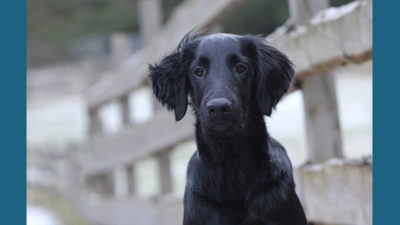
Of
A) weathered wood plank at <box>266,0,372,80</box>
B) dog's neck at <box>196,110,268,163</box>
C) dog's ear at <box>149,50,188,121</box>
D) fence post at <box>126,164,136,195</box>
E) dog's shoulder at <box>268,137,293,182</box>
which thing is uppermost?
weathered wood plank at <box>266,0,372,80</box>

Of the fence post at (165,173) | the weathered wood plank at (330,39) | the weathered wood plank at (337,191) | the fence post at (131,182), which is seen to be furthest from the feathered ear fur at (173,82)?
the fence post at (131,182)

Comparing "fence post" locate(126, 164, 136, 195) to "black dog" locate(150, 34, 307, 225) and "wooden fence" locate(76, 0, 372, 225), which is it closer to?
"wooden fence" locate(76, 0, 372, 225)

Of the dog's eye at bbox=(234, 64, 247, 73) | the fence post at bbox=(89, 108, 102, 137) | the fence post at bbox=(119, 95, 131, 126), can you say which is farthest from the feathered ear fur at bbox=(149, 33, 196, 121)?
the fence post at bbox=(89, 108, 102, 137)

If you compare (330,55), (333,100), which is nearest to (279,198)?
(330,55)

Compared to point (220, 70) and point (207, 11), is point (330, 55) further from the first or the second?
point (207, 11)

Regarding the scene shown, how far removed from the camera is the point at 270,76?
3660 millimetres

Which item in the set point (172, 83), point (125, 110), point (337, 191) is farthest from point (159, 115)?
point (172, 83)

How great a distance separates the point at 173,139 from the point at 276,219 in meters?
3.36

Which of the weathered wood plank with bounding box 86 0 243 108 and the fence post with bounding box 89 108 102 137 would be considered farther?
the fence post with bounding box 89 108 102 137

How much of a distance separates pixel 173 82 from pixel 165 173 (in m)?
3.52

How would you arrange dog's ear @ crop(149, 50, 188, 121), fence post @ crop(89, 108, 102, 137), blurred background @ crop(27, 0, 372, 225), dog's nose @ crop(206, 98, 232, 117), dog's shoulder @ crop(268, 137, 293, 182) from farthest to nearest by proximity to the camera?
fence post @ crop(89, 108, 102, 137), blurred background @ crop(27, 0, 372, 225), dog's ear @ crop(149, 50, 188, 121), dog's shoulder @ crop(268, 137, 293, 182), dog's nose @ crop(206, 98, 232, 117)

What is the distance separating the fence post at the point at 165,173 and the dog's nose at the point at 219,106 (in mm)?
3923

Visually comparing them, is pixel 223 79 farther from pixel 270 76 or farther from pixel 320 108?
pixel 320 108

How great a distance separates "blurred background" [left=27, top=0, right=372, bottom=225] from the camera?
465cm
